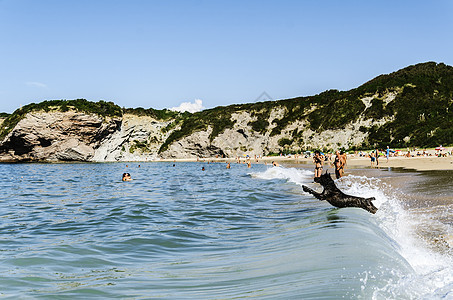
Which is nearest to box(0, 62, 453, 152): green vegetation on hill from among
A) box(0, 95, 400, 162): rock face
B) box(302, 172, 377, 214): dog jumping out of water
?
box(0, 95, 400, 162): rock face

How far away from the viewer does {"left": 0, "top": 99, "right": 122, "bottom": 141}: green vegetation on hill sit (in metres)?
74.9

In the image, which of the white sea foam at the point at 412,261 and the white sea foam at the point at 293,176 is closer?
the white sea foam at the point at 412,261

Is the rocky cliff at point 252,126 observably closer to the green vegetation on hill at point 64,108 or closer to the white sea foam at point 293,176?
the green vegetation on hill at point 64,108

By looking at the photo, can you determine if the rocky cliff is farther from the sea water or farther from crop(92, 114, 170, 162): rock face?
the sea water

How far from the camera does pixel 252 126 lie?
80.1m

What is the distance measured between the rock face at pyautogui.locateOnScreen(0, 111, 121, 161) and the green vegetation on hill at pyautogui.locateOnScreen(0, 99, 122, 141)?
6.64ft

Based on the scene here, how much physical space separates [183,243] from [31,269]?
305 cm

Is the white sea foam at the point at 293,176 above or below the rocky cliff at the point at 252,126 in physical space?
below

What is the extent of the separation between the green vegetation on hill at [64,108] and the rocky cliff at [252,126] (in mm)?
209

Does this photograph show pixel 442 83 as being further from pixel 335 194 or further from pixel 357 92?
pixel 335 194

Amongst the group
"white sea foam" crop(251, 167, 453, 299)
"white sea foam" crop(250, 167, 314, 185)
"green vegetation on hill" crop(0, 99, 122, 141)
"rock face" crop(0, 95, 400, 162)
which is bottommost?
"white sea foam" crop(250, 167, 314, 185)

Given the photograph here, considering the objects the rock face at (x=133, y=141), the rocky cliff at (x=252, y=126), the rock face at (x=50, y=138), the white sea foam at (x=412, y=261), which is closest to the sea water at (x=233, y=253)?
the white sea foam at (x=412, y=261)

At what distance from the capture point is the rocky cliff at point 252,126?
59.6 metres

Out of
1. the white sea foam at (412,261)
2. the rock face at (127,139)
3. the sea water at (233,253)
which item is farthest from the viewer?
the rock face at (127,139)
